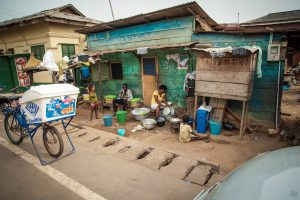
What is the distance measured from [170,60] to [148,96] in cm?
216

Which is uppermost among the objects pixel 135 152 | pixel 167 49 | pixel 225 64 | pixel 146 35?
pixel 146 35

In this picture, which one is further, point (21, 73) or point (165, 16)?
point (21, 73)

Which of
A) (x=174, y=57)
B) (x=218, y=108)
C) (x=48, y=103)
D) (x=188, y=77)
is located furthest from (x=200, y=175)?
(x=174, y=57)

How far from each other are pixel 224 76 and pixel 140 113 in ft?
12.7

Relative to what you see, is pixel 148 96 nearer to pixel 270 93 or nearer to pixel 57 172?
pixel 270 93

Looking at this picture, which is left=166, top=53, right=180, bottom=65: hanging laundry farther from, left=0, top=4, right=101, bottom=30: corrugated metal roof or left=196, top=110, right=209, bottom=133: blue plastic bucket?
left=0, top=4, right=101, bottom=30: corrugated metal roof

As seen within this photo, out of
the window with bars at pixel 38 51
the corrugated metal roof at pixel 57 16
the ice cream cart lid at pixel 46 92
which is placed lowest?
the ice cream cart lid at pixel 46 92

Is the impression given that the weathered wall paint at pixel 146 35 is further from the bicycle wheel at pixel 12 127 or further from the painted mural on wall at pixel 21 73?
the painted mural on wall at pixel 21 73

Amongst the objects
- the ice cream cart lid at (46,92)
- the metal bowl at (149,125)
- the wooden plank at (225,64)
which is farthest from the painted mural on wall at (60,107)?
the wooden plank at (225,64)

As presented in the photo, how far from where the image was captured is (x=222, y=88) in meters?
6.56

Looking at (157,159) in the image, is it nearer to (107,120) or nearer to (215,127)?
(215,127)

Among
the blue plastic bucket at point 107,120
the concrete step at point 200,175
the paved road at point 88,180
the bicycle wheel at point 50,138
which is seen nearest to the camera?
the paved road at point 88,180

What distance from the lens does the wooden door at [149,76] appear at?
9.21 m

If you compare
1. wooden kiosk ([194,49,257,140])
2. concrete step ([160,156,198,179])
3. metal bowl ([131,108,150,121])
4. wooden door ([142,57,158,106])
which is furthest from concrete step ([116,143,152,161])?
wooden door ([142,57,158,106])
